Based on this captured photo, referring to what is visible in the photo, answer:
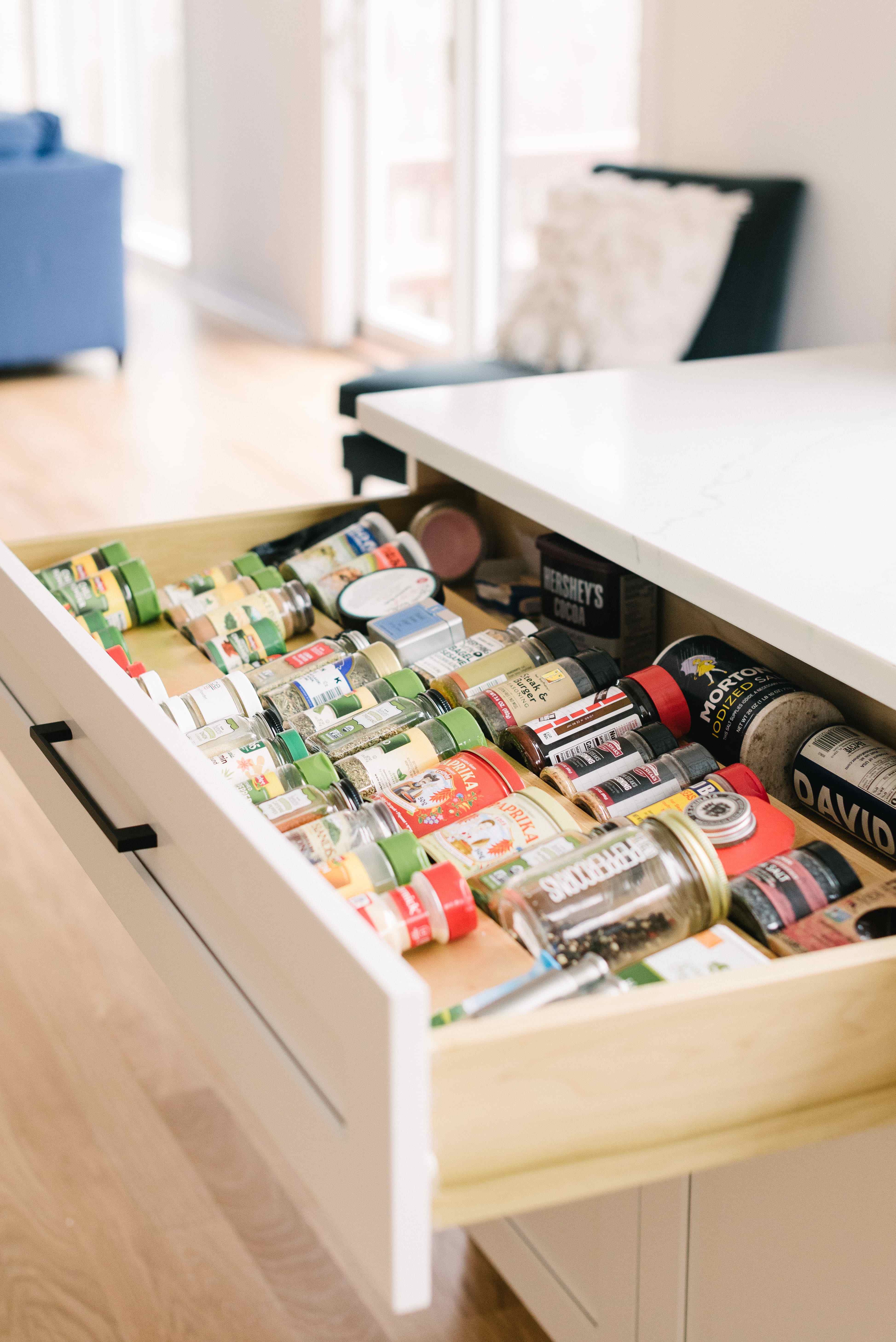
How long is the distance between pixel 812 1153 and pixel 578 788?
0.79 feet

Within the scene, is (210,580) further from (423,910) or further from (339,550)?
(423,910)

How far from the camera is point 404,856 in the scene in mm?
682

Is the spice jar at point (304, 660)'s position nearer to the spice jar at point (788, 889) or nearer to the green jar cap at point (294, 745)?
the green jar cap at point (294, 745)

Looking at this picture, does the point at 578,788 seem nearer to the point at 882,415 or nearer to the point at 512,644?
the point at 512,644

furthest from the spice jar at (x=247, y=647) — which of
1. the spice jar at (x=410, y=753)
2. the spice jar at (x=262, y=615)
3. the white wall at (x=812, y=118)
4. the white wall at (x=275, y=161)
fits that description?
the white wall at (x=275, y=161)

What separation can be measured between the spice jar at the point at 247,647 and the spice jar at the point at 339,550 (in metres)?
0.10

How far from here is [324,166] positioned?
467cm

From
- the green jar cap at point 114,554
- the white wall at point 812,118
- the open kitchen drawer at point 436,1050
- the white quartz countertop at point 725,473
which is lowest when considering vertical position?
the open kitchen drawer at point 436,1050

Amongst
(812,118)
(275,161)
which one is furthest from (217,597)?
(275,161)

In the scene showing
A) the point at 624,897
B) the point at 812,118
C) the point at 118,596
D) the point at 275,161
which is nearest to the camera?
the point at 624,897

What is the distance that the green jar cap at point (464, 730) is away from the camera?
823 mm

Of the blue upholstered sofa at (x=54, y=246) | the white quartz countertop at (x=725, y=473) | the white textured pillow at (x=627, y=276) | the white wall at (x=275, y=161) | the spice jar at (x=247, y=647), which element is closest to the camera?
the white quartz countertop at (x=725, y=473)

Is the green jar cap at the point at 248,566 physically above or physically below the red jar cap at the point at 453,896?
above

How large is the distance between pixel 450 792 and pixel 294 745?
0.12m
